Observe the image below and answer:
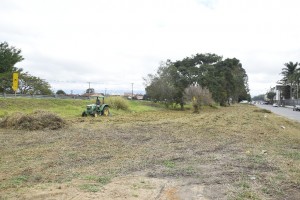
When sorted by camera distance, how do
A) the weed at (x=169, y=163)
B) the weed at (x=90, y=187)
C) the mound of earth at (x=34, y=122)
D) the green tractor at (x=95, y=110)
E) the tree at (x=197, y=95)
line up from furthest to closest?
1. the tree at (x=197, y=95)
2. the green tractor at (x=95, y=110)
3. the mound of earth at (x=34, y=122)
4. the weed at (x=169, y=163)
5. the weed at (x=90, y=187)

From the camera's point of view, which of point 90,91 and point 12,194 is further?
point 90,91

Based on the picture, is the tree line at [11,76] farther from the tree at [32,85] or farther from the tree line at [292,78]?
the tree line at [292,78]

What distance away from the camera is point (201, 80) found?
194 feet

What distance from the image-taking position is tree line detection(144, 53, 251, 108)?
5162 centimetres

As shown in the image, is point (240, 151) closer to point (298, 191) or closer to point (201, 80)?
point (298, 191)

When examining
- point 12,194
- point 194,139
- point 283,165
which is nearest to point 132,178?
point 12,194

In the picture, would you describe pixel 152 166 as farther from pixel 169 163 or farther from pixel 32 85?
pixel 32 85

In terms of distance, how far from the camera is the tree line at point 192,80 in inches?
2032

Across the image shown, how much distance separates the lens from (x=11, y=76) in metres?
50.7

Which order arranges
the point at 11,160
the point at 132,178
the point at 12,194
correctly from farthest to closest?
the point at 11,160
the point at 132,178
the point at 12,194

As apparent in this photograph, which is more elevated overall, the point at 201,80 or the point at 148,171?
the point at 201,80

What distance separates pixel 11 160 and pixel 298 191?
281 inches

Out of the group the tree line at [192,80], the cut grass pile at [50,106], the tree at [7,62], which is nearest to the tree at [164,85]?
the tree line at [192,80]

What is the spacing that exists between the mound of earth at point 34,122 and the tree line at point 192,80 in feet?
92.3
